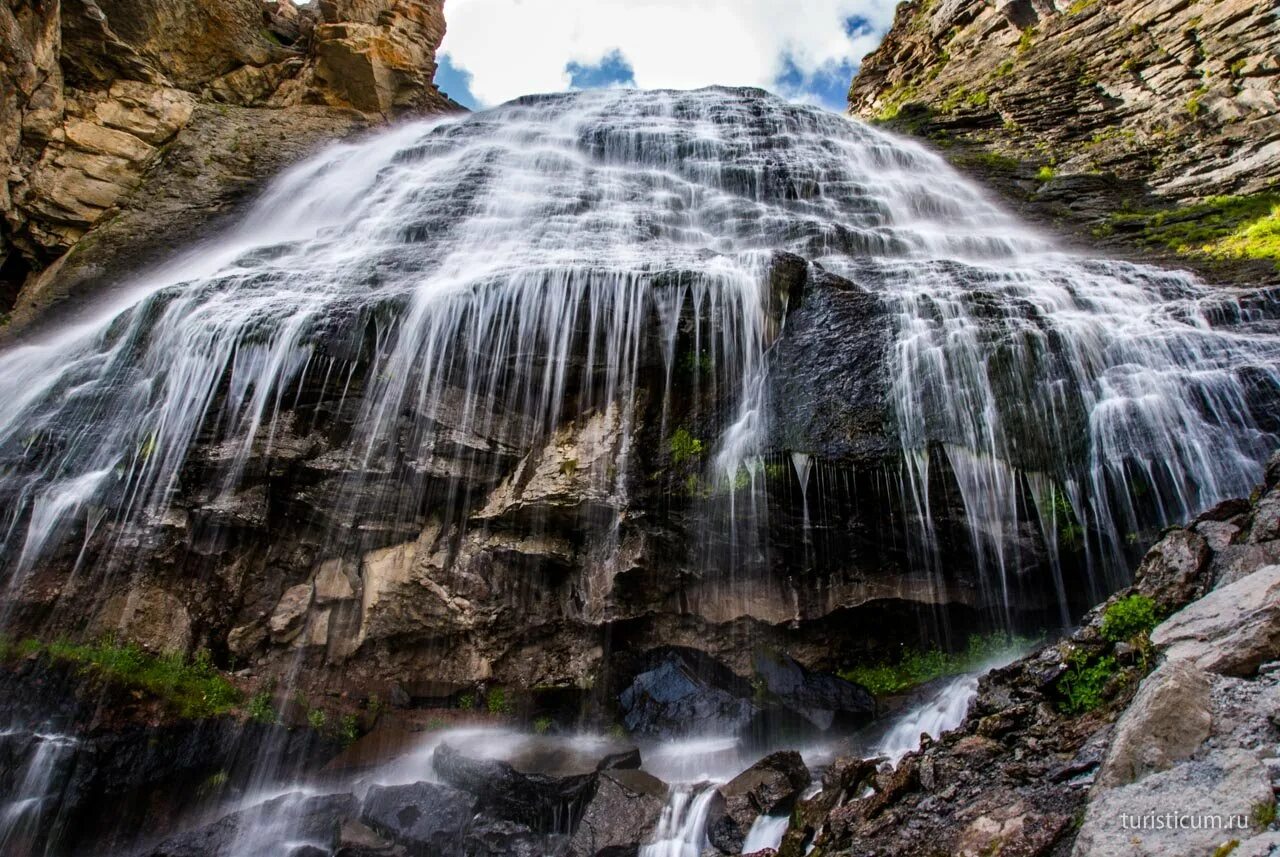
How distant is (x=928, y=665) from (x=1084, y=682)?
487 centimetres

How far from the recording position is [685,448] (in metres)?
10.1

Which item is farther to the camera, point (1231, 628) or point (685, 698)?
point (685, 698)

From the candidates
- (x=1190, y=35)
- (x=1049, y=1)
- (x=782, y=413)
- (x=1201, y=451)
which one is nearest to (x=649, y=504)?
(x=782, y=413)

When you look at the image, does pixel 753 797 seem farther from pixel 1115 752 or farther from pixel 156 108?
pixel 156 108

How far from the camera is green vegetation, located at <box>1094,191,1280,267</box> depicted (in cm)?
1209

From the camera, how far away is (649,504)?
10.0m

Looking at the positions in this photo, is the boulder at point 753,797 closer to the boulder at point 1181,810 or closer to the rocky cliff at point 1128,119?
the boulder at point 1181,810

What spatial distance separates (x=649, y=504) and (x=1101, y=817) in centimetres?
697

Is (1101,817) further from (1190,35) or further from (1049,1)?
(1049,1)

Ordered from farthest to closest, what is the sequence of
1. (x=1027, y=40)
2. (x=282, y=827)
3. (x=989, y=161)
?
(x=1027, y=40) < (x=989, y=161) < (x=282, y=827)

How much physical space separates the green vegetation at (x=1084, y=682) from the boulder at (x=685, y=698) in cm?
516

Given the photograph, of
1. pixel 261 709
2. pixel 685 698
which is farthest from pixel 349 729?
pixel 685 698

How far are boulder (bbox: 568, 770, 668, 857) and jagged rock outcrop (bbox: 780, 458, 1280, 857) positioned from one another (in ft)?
6.68

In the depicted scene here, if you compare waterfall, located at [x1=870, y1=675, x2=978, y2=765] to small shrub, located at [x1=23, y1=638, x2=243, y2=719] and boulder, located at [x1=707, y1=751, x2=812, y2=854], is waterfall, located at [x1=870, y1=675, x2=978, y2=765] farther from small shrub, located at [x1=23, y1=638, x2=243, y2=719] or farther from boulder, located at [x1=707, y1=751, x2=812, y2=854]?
small shrub, located at [x1=23, y1=638, x2=243, y2=719]
